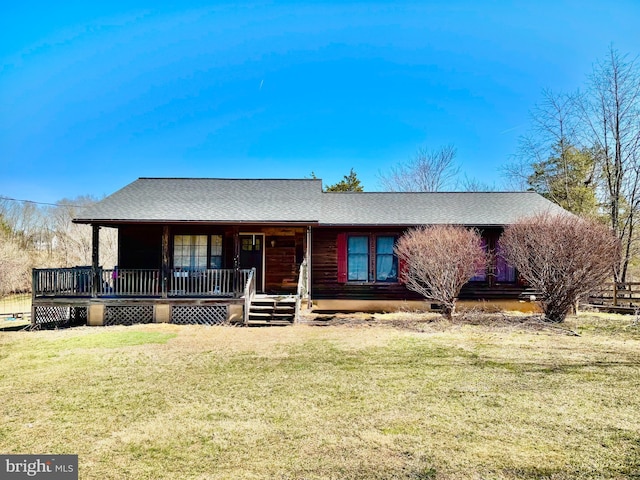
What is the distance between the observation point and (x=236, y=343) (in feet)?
32.2

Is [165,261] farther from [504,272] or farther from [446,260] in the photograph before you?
[504,272]

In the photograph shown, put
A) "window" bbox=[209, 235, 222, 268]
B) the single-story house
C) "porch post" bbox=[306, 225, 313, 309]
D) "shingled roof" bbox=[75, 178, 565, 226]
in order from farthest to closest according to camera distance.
Result: 1. "window" bbox=[209, 235, 222, 268]
2. "porch post" bbox=[306, 225, 313, 309]
3. "shingled roof" bbox=[75, 178, 565, 226]
4. the single-story house

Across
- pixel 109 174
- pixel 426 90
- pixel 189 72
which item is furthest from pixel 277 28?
pixel 109 174

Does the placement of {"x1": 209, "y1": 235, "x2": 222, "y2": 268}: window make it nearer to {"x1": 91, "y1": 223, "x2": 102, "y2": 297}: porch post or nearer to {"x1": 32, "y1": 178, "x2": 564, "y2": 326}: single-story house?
{"x1": 32, "y1": 178, "x2": 564, "y2": 326}: single-story house

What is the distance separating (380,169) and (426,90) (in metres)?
12.2

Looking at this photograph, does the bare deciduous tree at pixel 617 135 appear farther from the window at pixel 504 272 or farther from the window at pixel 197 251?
the window at pixel 197 251

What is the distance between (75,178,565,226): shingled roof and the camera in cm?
1353

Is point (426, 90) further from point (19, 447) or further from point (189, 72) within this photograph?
point (19, 447)

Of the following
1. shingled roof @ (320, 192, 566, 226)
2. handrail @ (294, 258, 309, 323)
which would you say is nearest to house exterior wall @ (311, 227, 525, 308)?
shingled roof @ (320, 192, 566, 226)

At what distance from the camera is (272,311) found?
1291 cm

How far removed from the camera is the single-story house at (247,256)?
13.0 metres

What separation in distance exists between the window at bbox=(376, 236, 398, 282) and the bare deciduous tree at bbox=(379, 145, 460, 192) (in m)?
21.7

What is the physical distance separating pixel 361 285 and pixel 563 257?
6898mm

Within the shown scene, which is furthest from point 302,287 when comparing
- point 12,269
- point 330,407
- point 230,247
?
point 12,269
